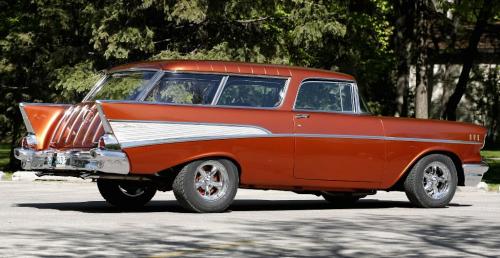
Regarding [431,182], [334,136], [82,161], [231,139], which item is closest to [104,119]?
[82,161]

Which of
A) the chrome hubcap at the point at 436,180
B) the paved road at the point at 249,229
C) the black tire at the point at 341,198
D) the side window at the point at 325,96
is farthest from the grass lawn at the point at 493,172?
the side window at the point at 325,96

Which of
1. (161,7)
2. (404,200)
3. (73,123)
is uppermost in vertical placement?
(161,7)

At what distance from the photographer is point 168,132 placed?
1362 centimetres

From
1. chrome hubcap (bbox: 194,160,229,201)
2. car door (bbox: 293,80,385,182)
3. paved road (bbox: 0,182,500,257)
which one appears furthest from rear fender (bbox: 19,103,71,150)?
Answer: car door (bbox: 293,80,385,182)

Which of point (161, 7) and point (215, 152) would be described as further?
point (161, 7)

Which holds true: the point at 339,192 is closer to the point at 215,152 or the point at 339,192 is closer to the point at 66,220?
the point at 215,152

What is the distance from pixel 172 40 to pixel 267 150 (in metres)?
16.2

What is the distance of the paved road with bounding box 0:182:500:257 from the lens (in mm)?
10156

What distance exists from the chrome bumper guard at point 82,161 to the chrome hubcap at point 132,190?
150 centimetres

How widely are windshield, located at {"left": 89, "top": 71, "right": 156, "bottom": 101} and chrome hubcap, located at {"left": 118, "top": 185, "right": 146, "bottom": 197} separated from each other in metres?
1.27

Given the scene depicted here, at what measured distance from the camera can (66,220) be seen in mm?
12766

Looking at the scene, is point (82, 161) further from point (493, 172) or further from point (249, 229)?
point (493, 172)

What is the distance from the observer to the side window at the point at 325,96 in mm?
14945

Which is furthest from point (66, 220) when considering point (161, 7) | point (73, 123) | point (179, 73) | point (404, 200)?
point (161, 7)
